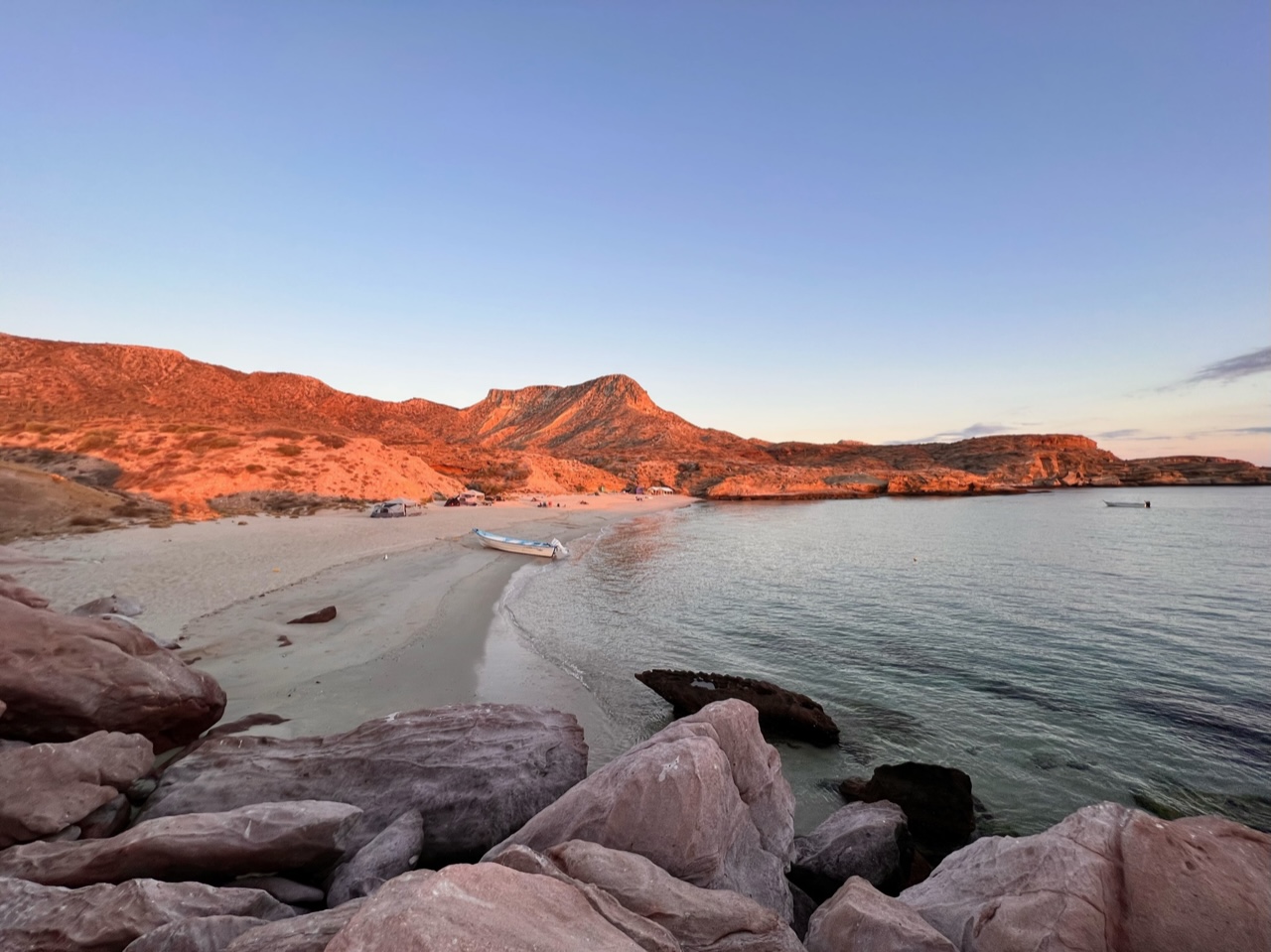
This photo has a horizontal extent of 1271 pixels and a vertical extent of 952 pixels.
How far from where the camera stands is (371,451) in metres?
59.4

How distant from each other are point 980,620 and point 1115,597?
8018 millimetres

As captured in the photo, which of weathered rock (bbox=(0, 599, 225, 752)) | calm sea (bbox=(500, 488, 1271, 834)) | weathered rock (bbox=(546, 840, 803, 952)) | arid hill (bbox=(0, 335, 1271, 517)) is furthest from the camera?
arid hill (bbox=(0, 335, 1271, 517))

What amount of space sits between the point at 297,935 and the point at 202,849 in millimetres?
2303

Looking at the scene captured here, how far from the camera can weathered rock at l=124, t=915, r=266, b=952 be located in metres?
3.31

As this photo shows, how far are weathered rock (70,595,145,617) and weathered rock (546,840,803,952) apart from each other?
1350 cm

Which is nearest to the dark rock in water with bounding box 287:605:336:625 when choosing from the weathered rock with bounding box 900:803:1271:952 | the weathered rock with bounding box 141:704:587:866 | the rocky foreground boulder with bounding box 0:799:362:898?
the weathered rock with bounding box 141:704:587:866

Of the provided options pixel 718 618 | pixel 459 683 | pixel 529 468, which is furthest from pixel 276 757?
pixel 529 468

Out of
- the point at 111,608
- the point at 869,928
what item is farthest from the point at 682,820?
the point at 111,608

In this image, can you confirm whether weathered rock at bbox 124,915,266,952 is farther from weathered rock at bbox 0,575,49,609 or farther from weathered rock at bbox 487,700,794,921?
weathered rock at bbox 0,575,49,609

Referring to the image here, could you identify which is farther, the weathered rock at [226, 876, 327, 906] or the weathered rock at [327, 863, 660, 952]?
the weathered rock at [226, 876, 327, 906]

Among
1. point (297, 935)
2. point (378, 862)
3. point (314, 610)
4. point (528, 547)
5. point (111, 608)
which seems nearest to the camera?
point (297, 935)

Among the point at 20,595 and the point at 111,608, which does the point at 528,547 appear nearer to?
the point at 111,608

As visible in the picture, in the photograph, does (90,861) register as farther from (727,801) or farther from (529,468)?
(529,468)

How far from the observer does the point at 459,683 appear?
11148mm
